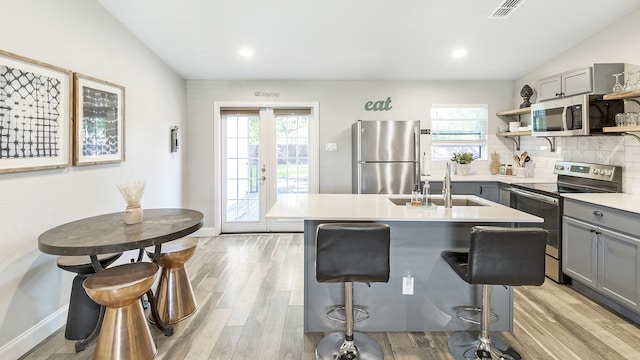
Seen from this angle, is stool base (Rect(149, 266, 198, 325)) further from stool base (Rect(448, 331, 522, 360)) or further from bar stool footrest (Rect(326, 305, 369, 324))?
stool base (Rect(448, 331, 522, 360))

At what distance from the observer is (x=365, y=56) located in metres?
4.15

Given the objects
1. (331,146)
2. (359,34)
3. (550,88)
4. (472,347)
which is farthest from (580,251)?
(331,146)

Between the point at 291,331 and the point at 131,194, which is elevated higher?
the point at 131,194

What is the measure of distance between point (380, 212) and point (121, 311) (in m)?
1.68

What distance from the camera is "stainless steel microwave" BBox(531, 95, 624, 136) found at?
318 centimetres

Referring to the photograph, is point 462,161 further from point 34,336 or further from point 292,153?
point 34,336

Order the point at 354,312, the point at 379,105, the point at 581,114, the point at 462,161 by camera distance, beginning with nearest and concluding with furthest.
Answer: the point at 354,312
the point at 581,114
the point at 462,161
the point at 379,105

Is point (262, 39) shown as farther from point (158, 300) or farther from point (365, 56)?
point (158, 300)

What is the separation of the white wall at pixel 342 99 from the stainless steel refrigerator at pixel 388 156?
2.16ft

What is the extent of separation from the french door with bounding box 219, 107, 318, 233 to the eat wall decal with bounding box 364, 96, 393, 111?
864 mm

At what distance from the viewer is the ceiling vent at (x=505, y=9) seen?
111 inches

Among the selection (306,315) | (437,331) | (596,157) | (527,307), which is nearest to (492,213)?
(437,331)

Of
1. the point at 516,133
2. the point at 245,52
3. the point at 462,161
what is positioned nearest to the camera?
the point at 245,52

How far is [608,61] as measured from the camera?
3.39 m
